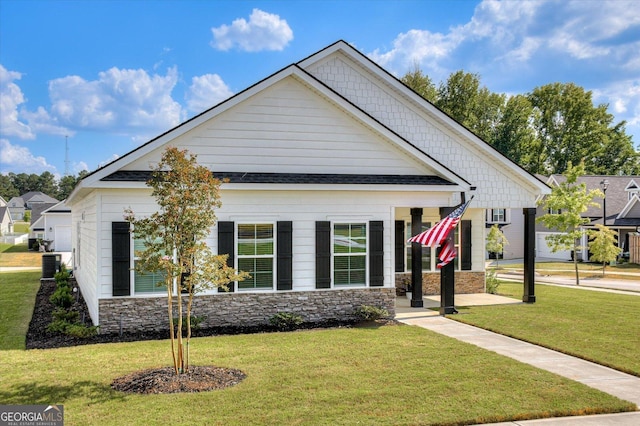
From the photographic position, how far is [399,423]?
687 cm

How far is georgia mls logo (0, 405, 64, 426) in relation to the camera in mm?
6887

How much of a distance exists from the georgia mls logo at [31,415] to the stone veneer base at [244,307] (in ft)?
16.8

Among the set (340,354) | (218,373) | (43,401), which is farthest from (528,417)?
(43,401)

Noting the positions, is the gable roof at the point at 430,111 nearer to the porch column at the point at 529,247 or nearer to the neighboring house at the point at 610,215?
the porch column at the point at 529,247

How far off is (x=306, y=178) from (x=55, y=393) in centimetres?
770

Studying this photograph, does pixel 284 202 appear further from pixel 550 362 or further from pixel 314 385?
pixel 550 362

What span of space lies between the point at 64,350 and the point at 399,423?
7.43 metres

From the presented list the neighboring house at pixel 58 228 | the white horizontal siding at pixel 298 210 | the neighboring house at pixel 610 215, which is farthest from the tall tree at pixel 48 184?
Answer: the white horizontal siding at pixel 298 210

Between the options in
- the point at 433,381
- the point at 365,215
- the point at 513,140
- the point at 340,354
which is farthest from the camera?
the point at 513,140

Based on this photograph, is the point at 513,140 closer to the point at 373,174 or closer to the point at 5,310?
the point at 373,174

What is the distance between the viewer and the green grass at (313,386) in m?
7.14

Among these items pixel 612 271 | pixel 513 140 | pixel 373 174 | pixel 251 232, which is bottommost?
pixel 612 271

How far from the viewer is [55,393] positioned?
7922 mm

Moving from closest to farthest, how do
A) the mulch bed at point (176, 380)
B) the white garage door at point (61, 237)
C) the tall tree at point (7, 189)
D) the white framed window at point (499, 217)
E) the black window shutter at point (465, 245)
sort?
the mulch bed at point (176, 380), the black window shutter at point (465, 245), the white garage door at point (61, 237), the white framed window at point (499, 217), the tall tree at point (7, 189)
